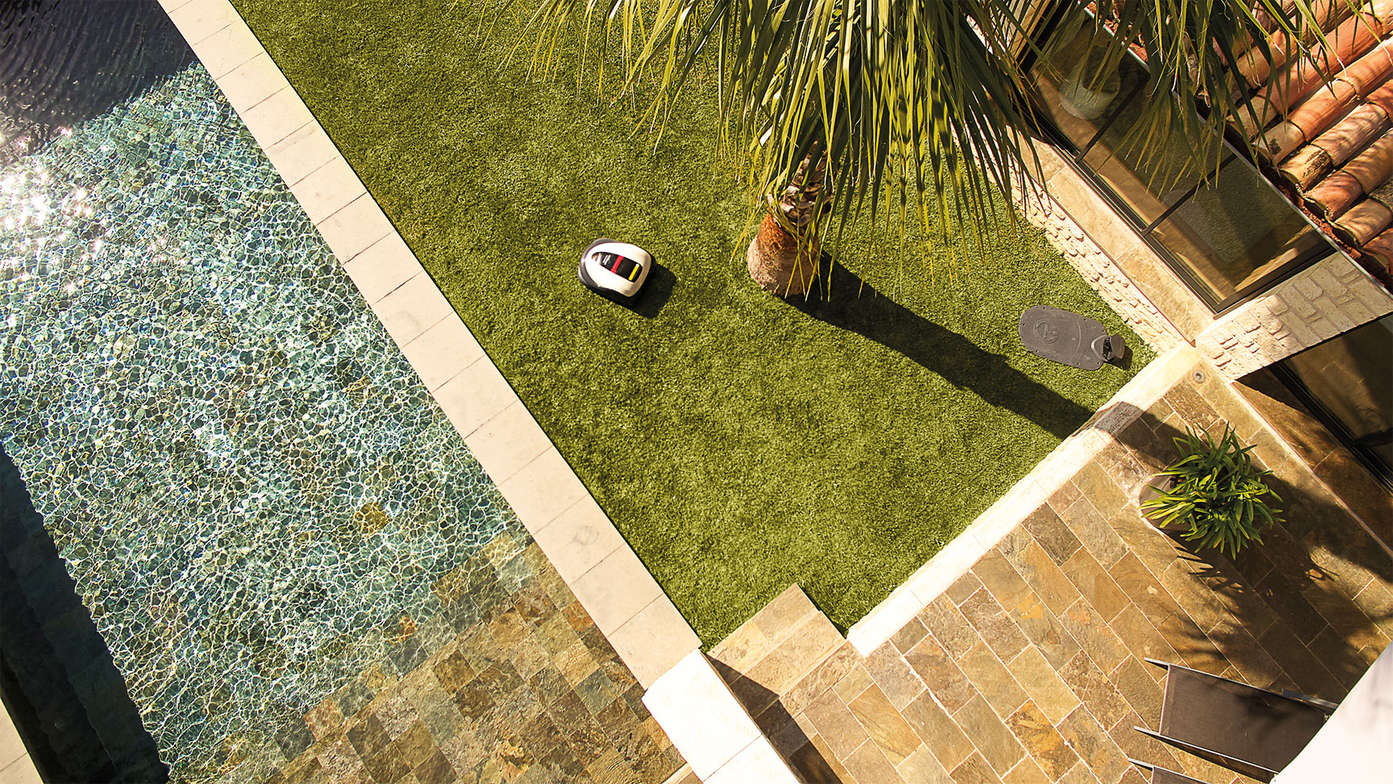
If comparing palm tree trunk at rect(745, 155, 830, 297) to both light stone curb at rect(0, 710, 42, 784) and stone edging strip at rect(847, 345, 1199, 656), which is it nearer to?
stone edging strip at rect(847, 345, 1199, 656)

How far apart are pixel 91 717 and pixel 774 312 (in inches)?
400

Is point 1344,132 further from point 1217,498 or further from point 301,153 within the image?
point 301,153

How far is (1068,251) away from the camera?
1020cm

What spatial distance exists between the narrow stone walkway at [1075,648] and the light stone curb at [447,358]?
1328mm

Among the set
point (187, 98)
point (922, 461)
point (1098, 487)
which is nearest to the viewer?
point (1098, 487)

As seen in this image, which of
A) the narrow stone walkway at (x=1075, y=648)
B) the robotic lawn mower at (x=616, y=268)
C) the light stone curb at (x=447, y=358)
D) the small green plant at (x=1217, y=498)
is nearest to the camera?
the small green plant at (x=1217, y=498)

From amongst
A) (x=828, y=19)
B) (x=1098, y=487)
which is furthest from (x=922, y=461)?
(x=828, y=19)

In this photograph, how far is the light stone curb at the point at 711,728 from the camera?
766cm

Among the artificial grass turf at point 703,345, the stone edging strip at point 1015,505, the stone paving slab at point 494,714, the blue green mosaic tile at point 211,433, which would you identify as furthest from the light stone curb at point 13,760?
the stone edging strip at point 1015,505

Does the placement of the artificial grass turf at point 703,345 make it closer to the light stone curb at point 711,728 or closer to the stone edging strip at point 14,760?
the light stone curb at point 711,728

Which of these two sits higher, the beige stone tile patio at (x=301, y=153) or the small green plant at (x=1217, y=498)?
the small green plant at (x=1217, y=498)

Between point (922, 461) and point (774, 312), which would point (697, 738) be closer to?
point (922, 461)

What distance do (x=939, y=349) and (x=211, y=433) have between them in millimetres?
9988

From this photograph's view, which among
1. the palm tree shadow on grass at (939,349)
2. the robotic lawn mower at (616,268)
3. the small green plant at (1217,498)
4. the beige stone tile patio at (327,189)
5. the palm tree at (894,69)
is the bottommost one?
the beige stone tile patio at (327,189)
